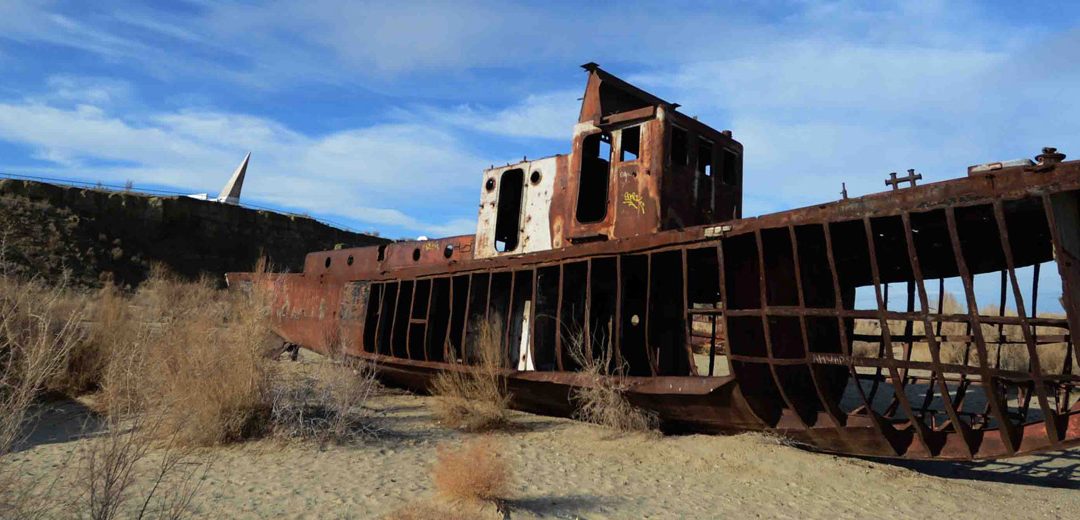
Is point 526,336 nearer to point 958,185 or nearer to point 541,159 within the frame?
point 541,159

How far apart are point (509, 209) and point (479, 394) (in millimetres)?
3252

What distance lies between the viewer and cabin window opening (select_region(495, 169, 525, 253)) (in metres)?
9.59

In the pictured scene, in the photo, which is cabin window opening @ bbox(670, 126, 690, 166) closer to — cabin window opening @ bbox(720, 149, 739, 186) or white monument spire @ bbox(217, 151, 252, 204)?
cabin window opening @ bbox(720, 149, 739, 186)

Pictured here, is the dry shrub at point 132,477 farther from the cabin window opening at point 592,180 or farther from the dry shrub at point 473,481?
the cabin window opening at point 592,180

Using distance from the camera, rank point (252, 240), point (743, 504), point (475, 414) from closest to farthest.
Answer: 1. point (743, 504)
2. point (475, 414)
3. point (252, 240)

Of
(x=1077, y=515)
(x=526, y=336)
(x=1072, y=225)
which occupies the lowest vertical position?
(x=1077, y=515)

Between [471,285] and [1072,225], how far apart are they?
6.20 metres

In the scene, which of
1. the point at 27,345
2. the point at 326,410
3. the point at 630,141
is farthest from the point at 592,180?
the point at 27,345

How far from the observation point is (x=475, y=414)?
7.56 metres

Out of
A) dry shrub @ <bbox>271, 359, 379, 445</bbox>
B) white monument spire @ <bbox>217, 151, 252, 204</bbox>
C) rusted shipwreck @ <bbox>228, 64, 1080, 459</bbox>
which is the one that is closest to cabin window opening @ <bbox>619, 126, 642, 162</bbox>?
rusted shipwreck @ <bbox>228, 64, 1080, 459</bbox>

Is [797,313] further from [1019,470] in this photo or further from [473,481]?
[1019,470]

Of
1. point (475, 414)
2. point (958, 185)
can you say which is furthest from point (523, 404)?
point (958, 185)

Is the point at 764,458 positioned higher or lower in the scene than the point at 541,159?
lower

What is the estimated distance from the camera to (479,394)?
786 centimetres
